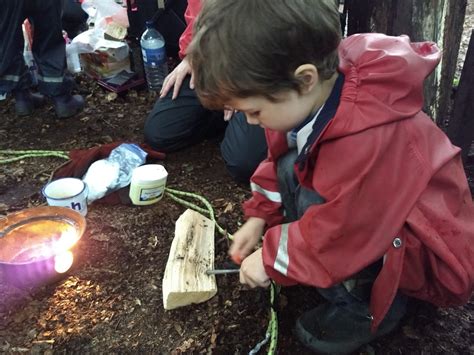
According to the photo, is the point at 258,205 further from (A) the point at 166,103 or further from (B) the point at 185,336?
(A) the point at 166,103

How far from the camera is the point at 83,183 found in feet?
7.98

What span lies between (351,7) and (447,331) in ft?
5.67

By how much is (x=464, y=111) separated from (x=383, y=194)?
1.29m

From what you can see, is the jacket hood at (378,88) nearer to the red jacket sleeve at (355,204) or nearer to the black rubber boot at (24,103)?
the red jacket sleeve at (355,204)

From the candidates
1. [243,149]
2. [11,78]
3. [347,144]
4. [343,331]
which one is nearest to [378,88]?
[347,144]

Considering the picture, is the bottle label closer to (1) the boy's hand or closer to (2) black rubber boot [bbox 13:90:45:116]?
(2) black rubber boot [bbox 13:90:45:116]

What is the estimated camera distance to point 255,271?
1.62 metres

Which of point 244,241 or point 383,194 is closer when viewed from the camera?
point 383,194

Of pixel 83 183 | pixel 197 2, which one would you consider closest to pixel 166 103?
pixel 197 2

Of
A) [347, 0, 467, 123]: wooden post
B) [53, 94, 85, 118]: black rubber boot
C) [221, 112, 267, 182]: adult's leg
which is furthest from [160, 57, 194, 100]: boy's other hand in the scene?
[347, 0, 467, 123]: wooden post

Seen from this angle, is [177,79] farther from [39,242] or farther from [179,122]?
[39,242]

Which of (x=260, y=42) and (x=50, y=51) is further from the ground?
(x=260, y=42)

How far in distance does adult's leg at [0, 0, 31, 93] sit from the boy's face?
229cm

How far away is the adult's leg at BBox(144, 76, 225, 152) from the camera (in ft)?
9.64
